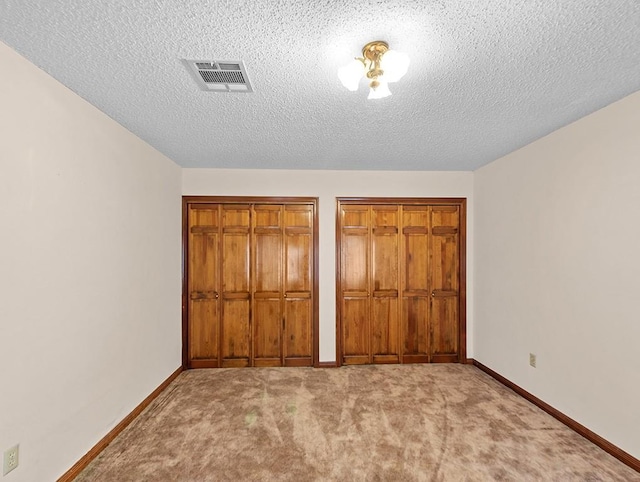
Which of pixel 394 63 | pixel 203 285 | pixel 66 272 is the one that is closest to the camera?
pixel 394 63

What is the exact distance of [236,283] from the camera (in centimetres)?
381

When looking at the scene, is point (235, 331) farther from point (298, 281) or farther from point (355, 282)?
point (355, 282)

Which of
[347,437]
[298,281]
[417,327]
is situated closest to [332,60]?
[347,437]

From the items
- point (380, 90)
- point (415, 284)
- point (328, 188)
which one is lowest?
point (415, 284)

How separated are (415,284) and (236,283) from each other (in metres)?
2.27

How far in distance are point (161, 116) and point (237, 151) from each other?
0.89 metres

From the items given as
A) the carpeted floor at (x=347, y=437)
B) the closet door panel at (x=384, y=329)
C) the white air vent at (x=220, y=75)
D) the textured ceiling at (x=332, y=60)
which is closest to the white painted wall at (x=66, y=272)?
the textured ceiling at (x=332, y=60)

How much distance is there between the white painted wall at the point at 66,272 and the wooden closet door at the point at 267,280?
1193 mm

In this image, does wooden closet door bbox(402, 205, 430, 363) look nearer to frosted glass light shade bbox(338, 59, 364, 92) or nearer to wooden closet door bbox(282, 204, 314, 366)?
wooden closet door bbox(282, 204, 314, 366)

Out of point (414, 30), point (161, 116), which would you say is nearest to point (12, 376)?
point (161, 116)

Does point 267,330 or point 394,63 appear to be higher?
point 394,63

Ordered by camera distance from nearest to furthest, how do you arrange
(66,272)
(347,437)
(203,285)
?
(66,272)
(347,437)
(203,285)

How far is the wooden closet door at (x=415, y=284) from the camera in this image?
3914 millimetres

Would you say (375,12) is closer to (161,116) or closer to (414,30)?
(414,30)
